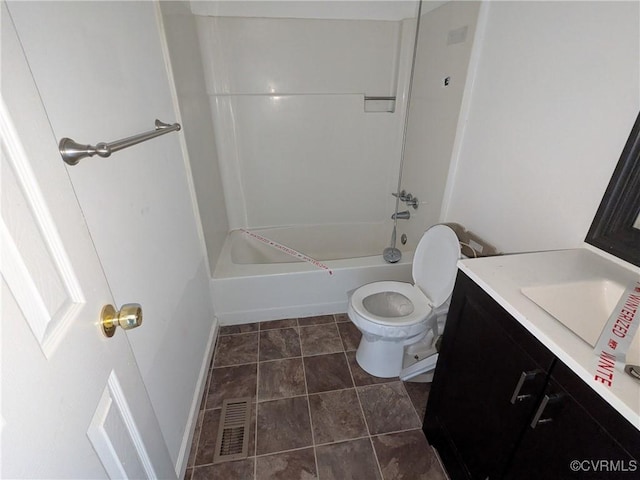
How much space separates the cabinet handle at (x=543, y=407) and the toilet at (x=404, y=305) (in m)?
0.71

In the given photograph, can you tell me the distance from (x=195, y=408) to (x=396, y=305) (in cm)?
113

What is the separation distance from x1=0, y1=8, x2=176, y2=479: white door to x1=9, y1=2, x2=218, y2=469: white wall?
267 millimetres

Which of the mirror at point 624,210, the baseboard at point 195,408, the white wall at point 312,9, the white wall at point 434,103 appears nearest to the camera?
the mirror at point 624,210

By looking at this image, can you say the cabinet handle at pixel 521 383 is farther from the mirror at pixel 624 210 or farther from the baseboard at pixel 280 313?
the baseboard at pixel 280 313

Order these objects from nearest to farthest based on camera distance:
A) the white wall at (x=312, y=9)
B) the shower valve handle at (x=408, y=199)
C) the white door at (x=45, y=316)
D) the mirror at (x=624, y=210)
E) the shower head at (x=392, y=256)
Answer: the white door at (x=45, y=316) → the mirror at (x=624, y=210) → the white wall at (x=312, y=9) → the shower head at (x=392, y=256) → the shower valve handle at (x=408, y=199)

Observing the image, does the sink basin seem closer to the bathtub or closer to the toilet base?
the toilet base

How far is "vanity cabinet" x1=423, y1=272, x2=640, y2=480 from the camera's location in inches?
25.9

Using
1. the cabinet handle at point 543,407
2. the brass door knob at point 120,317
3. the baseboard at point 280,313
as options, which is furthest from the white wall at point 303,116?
the cabinet handle at point 543,407

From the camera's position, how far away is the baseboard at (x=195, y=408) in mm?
1278

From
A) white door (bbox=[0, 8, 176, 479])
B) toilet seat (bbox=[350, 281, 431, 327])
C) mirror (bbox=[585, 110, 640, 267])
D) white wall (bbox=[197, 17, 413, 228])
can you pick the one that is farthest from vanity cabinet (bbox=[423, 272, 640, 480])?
white wall (bbox=[197, 17, 413, 228])

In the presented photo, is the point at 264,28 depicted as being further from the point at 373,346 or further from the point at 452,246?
the point at 373,346

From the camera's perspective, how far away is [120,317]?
0.63 meters

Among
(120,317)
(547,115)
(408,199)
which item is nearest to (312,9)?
(408,199)

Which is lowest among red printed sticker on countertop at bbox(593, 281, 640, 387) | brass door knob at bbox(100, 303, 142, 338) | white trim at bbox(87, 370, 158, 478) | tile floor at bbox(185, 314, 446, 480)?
tile floor at bbox(185, 314, 446, 480)
